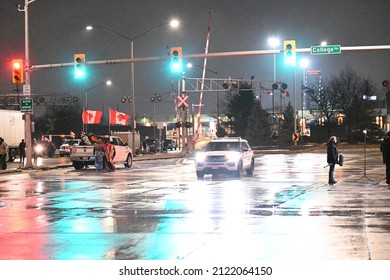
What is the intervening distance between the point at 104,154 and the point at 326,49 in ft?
39.8

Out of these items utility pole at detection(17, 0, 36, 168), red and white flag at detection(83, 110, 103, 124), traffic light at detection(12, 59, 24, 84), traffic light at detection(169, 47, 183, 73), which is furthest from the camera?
red and white flag at detection(83, 110, 103, 124)

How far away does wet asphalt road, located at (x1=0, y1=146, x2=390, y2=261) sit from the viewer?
949cm

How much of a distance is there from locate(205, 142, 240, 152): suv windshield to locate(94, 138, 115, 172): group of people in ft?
21.0

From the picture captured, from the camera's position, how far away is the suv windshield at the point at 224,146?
2636cm

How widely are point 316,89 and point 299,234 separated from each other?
93.3 m

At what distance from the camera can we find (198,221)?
12.8m

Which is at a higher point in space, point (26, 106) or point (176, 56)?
point (176, 56)

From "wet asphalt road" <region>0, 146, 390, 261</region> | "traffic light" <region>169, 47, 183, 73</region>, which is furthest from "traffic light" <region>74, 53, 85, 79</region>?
"wet asphalt road" <region>0, 146, 390, 261</region>

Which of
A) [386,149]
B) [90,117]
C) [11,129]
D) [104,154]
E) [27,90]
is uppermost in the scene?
[27,90]

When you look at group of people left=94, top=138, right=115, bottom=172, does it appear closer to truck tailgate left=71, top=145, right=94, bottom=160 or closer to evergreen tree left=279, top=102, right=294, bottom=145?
truck tailgate left=71, top=145, right=94, bottom=160

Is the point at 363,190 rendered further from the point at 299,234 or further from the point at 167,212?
the point at 299,234

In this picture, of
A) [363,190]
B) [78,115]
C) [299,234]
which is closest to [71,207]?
[299,234]

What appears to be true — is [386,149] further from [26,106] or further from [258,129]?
[258,129]

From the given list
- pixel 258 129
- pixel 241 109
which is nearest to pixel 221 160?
pixel 258 129
